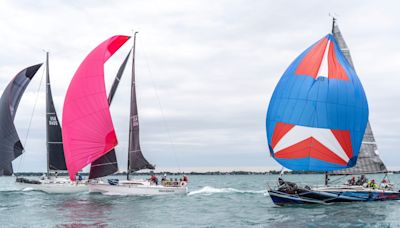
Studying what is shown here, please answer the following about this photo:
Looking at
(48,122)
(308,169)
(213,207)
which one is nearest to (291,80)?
(308,169)

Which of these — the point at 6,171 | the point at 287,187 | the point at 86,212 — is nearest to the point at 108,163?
the point at 86,212

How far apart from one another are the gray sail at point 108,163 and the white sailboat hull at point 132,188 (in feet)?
3.17

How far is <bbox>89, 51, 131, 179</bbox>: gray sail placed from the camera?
44.7m

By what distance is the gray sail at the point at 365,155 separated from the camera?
120ft

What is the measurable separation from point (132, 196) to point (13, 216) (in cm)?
1278

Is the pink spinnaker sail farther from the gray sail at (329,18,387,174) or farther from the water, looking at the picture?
the gray sail at (329,18,387,174)

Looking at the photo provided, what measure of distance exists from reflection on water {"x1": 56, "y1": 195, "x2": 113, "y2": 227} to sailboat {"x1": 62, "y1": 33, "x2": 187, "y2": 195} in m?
2.64

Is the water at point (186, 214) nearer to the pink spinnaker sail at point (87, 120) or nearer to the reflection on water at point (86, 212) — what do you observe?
the reflection on water at point (86, 212)

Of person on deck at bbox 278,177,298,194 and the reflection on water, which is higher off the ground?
person on deck at bbox 278,177,298,194

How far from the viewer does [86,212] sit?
34.3 m

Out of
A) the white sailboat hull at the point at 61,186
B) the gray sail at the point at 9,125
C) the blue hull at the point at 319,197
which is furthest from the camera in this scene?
the white sailboat hull at the point at 61,186

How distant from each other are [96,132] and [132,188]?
18.4ft

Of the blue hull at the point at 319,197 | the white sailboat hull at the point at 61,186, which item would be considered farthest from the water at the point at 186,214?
the white sailboat hull at the point at 61,186

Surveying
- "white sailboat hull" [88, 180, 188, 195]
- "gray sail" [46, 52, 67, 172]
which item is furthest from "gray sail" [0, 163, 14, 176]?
"white sailboat hull" [88, 180, 188, 195]
